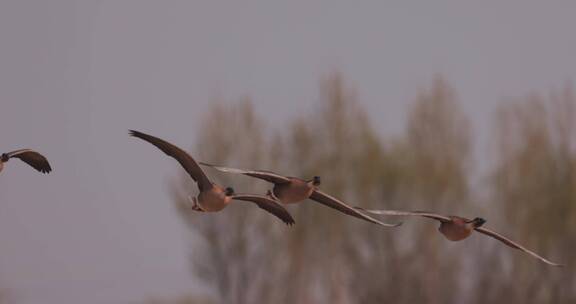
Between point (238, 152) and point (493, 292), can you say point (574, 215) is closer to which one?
point (493, 292)

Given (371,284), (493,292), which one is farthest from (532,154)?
A: (371,284)

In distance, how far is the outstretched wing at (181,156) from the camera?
163 inches

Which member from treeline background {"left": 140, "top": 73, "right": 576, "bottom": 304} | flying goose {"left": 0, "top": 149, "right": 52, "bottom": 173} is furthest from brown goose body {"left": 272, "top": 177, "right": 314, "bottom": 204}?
treeline background {"left": 140, "top": 73, "right": 576, "bottom": 304}

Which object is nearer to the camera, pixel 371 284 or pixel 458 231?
pixel 458 231

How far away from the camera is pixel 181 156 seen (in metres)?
4.27

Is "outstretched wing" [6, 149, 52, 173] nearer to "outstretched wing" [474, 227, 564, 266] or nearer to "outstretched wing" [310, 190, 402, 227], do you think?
"outstretched wing" [310, 190, 402, 227]

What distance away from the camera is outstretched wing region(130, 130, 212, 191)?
163 inches

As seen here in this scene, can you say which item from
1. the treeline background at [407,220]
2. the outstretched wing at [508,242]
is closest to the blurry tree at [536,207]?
the treeline background at [407,220]

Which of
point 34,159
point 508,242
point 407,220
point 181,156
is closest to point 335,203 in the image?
point 181,156

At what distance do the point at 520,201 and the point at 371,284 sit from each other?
4.08 metres

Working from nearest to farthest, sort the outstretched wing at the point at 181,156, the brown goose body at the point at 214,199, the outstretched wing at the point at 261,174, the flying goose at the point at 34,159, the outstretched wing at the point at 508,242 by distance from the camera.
Result: 1. the outstretched wing at the point at 261,174
2. the outstretched wing at the point at 181,156
3. the brown goose body at the point at 214,199
4. the flying goose at the point at 34,159
5. the outstretched wing at the point at 508,242

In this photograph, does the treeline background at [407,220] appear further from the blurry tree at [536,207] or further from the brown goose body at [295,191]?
the brown goose body at [295,191]

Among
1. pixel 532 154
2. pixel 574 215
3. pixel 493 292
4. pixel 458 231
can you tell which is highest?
pixel 532 154

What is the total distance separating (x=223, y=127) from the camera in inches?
1063
